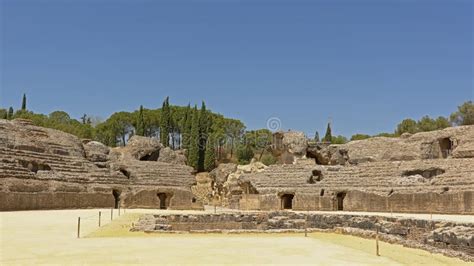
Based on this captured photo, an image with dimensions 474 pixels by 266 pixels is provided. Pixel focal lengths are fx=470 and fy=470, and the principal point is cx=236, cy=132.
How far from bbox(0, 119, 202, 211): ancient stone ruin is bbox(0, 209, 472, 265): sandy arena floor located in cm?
1520

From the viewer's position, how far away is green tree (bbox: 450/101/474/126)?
52.9m

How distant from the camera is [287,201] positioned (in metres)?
38.0

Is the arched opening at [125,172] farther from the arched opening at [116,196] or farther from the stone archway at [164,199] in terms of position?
the stone archway at [164,199]

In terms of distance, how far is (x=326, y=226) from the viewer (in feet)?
70.5

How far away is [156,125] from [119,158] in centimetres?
3499

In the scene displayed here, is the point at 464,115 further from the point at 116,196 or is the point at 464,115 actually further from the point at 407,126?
the point at 116,196

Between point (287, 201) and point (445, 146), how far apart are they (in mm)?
13476

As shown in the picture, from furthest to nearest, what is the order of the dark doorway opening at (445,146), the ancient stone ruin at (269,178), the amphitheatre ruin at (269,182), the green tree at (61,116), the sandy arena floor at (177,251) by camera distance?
the green tree at (61,116), the dark doorway opening at (445,146), the ancient stone ruin at (269,178), the amphitheatre ruin at (269,182), the sandy arena floor at (177,251)

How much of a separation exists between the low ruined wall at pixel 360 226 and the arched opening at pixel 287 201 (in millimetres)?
11819

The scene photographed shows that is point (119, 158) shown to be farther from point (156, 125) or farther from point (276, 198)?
point (156, 125)

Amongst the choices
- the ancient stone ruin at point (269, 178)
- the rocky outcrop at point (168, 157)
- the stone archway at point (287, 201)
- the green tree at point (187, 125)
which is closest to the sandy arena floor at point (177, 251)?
the ancient stone ruin at point (269, 178)

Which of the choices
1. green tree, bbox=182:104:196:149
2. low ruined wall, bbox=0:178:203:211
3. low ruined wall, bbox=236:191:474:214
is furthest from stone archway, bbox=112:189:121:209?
green tree, bbox=182:104:196:149

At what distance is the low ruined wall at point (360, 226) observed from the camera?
1352cm

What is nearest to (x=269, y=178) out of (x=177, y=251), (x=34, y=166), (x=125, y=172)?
(x=125, y=172)
